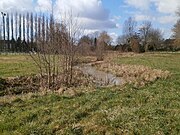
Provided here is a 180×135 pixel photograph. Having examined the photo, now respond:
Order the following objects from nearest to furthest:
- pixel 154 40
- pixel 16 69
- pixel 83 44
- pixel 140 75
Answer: pixel 140 75 < pixel 83 44 < pixel 16 69 < pixel 154 40

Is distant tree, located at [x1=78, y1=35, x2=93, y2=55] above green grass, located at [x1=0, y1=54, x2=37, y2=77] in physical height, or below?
above

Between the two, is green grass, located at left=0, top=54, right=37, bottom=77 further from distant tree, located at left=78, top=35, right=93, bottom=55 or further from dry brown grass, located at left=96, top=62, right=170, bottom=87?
dry brown grass, located at left=96, top=62, right=170, bottom=87

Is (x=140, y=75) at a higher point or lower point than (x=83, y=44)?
lower

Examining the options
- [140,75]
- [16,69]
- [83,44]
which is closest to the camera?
[140,75]

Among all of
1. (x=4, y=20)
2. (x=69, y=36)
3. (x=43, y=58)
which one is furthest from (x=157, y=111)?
(x=4, y=20)

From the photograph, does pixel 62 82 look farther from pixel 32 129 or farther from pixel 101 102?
pixel 32 129

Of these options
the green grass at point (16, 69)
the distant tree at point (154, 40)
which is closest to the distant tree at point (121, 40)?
the distant tree at point (154, 40)

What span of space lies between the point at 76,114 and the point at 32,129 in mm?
1730

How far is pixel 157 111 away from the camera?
9.16 metres

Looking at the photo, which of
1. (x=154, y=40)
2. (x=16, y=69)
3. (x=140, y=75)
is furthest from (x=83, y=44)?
(x=154, y=40)

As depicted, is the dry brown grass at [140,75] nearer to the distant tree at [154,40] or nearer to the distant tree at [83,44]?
the distant tree at [83,44]

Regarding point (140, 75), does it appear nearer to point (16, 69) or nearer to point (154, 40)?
point (16, 69)

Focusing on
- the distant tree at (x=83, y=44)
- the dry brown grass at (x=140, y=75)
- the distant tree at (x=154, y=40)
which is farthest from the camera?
the distant tree at (x=154, y=40)

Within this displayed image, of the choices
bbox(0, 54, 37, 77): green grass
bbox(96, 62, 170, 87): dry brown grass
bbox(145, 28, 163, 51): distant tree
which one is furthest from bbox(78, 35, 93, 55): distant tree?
bbox(145, 28, 163, 51): distant tree
